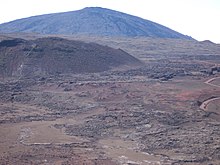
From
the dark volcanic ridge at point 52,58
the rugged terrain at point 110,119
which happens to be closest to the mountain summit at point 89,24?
the dark volcanic ridge at point 52,58

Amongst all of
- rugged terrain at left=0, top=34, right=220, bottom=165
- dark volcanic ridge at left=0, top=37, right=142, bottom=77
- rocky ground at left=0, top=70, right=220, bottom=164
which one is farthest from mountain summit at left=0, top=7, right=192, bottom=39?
rocky ground at left=0, top=70, right=220, bottom=164

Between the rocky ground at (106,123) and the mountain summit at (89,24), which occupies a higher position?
the mountain summit at (89,24)

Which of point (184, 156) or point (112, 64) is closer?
point (184, 156)

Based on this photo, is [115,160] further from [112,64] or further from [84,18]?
[84,18]

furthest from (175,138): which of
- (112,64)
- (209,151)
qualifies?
(112,64)

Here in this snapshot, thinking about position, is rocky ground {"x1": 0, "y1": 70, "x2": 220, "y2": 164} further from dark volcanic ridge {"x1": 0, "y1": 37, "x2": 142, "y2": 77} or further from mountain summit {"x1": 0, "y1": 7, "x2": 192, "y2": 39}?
mountain summit {"x1": 0, "y1": 7, "x2": 192, "y2": 39}

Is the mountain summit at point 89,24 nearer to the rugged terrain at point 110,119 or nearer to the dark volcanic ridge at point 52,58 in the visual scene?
the dark volcanic ridge at point 52,58
